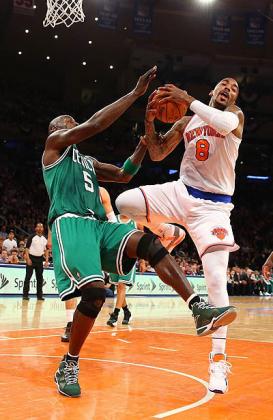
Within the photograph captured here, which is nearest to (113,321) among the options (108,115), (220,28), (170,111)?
(170,111)

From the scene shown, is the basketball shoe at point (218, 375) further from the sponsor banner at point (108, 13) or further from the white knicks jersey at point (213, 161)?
the sponsor banner at point (108, 13)

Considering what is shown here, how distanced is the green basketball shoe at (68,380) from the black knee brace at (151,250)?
1.01 meters

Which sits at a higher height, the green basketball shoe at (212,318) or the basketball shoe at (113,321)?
the green basketball shoe at (212,318)

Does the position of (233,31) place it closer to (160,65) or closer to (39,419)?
(160,65)

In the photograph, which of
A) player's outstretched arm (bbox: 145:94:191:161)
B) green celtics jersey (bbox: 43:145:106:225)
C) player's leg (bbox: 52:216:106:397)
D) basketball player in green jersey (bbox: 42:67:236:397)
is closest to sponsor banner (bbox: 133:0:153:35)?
player's outstretched arm (bbox: 145:94:191:161)

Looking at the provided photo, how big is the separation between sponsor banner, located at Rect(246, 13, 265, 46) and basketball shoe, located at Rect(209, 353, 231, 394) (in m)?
22.0

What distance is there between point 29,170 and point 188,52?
10.0m

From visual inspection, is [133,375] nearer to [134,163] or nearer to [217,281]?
[217,281]

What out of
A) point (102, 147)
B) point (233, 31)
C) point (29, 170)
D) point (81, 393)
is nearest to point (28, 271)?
point (81, 393)

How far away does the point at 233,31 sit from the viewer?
26812 millimetres

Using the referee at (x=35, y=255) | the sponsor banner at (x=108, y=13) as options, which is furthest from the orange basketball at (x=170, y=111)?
the sponsor banner at (x=108, y=13)

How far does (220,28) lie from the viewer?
973 inches

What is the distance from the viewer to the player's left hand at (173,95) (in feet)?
14.5

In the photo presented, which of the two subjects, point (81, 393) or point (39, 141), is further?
point (39, 141)
